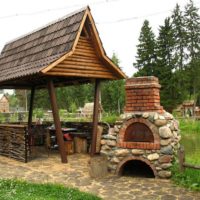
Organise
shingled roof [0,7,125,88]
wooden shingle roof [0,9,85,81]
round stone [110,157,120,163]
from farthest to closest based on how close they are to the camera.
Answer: wooden shingle roof [0,9,85,81]
shingled roof [0,7,125,88]
round stone [110,157,120,163]

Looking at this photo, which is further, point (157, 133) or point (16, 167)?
point (16, 167)

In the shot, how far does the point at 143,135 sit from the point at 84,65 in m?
3.48

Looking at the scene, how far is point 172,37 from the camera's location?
37188mm

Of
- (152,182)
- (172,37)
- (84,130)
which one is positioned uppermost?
(172,37)

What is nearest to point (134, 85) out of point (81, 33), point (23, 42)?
point (81, 33)

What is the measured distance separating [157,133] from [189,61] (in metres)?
30.8

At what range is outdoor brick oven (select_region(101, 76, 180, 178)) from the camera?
30.1ft

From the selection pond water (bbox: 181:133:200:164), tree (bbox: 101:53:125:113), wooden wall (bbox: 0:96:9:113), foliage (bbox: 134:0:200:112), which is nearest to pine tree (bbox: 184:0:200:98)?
foliage (bbox: 134:0:200:112)

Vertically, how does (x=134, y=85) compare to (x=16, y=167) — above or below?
above

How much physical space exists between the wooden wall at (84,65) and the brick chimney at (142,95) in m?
2.14

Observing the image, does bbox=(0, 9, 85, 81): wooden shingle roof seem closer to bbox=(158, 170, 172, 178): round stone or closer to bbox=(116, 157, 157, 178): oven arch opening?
bbox=(116, 157, 157, 178): oven arch opening

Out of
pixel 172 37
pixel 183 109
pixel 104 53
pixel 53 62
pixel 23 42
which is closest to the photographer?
pixel 53 62

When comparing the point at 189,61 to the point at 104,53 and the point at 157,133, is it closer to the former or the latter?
the point at 104,53

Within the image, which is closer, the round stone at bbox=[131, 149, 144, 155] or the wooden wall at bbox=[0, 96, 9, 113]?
the round stone at bbox=[131, 149, 144, 155]
